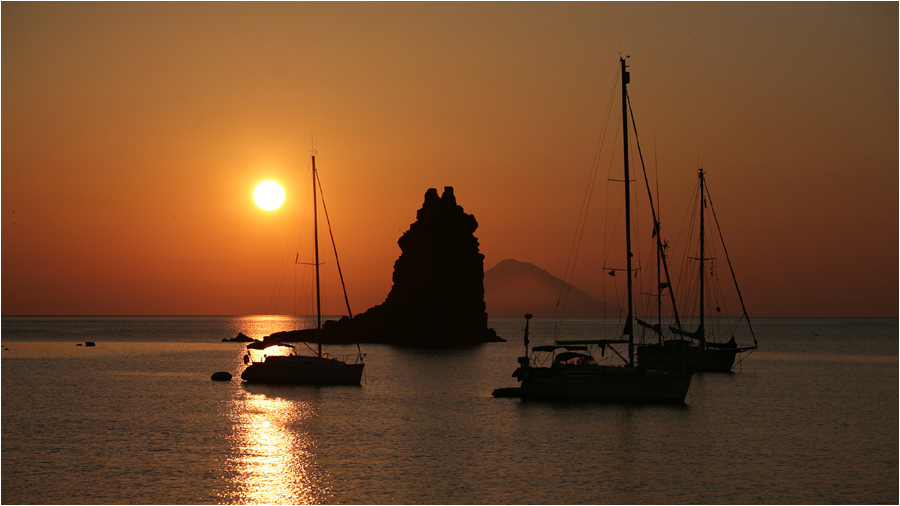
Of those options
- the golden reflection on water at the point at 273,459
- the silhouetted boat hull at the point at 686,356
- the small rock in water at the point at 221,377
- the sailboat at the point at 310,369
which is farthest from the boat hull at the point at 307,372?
the silhouetted boat hull at the point at 686,356

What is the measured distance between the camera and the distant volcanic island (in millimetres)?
162875

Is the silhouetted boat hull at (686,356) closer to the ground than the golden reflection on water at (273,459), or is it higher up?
closer to the ground

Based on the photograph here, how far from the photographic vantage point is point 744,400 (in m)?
62.3

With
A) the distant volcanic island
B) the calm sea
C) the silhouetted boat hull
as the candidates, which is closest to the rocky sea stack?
the distant volcanic island

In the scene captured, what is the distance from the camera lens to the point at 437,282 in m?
163

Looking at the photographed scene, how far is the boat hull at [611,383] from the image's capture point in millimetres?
54125

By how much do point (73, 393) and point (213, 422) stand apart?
2354 cm

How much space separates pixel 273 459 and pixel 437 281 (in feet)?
412

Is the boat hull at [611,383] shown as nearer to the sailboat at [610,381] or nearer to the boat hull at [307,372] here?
the sailboat at [610,381]

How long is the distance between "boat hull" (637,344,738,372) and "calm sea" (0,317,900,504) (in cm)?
616

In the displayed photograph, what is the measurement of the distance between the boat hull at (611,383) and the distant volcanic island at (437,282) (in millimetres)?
104294

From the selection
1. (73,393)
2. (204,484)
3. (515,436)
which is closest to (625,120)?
(515,436)

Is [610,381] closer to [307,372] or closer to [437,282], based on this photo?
[307,372]

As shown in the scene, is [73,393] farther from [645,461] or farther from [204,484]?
[645,461]
